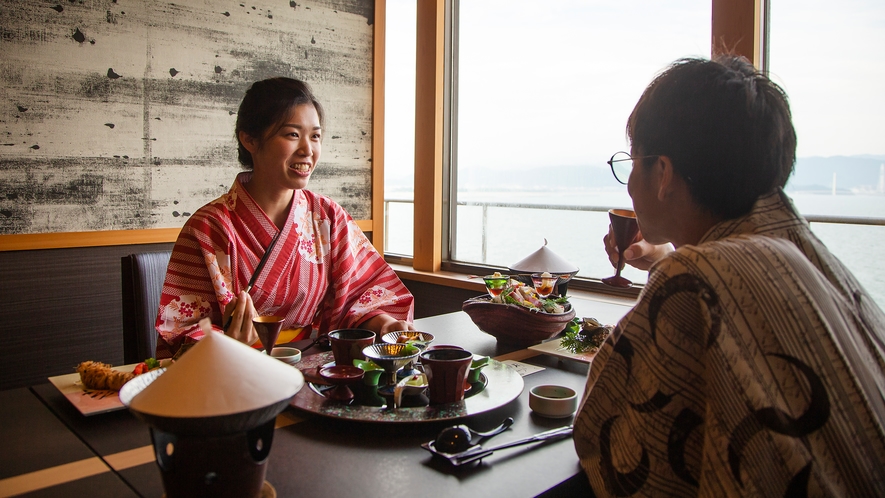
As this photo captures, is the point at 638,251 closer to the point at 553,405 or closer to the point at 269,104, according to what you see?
the point at 553,405

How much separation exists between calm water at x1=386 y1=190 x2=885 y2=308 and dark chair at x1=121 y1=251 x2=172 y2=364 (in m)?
1.28

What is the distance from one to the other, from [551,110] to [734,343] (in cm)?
248

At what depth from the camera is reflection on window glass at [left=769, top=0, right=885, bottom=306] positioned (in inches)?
81.4

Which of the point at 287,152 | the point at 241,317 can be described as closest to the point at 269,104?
the point at 287,152

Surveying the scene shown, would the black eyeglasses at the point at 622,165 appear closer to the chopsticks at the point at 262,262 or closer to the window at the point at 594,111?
the window at the point at 594,111

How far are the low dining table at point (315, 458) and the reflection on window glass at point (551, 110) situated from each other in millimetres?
1890

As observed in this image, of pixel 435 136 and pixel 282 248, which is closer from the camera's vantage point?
pixel 282 248

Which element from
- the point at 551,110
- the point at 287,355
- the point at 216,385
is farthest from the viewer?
→ the point at 551,110

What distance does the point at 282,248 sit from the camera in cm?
203

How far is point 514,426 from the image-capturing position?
109 centimetres

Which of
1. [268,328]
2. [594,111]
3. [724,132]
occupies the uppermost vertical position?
[594,111]

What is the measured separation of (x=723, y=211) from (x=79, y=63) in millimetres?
2781

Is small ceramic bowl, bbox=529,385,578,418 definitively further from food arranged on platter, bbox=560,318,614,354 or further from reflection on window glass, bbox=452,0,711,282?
reflection on window glass, bbox=452,0,711,282

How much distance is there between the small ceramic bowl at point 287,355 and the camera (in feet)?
4.75
